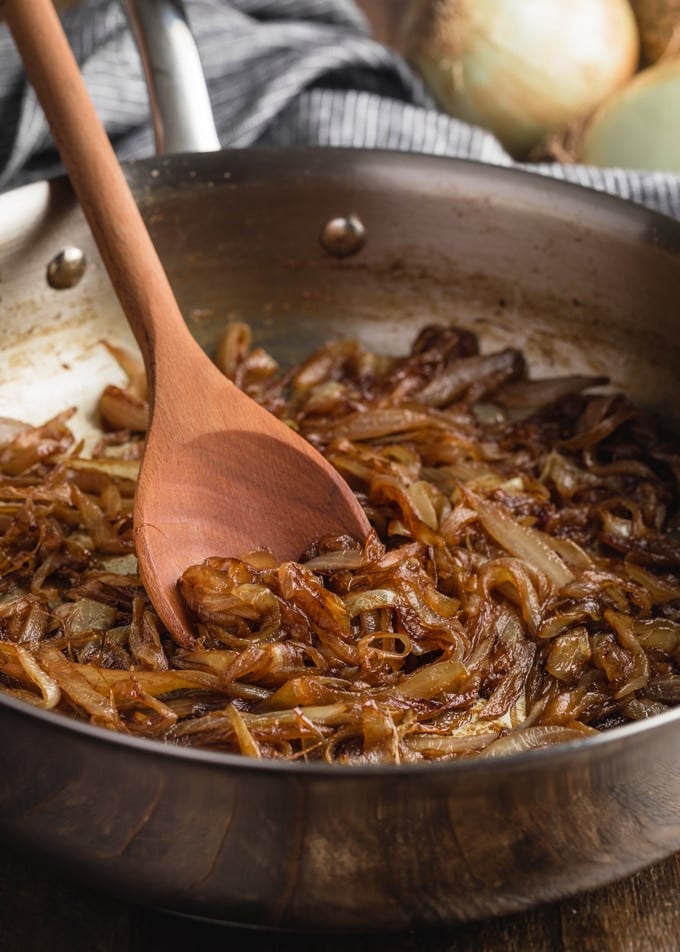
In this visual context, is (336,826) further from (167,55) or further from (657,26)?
(657,26)

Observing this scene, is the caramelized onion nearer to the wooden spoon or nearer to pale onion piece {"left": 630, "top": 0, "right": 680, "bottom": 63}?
the wooden spoon

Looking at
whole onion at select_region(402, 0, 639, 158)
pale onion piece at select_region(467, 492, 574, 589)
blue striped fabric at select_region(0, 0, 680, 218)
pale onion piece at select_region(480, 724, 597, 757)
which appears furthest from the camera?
whole onion at select_region(402, 0, 639, 158)

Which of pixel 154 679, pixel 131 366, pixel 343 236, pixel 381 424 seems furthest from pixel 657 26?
pixel 154 679

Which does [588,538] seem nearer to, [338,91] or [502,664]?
[502,664]

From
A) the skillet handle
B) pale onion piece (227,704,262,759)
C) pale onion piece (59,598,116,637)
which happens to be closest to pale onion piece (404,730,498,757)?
pale onion piece (227,704,262,759)

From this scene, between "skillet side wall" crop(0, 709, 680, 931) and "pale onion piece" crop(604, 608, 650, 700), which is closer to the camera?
"skillet side wall" crop(0, 709, 680, 931)

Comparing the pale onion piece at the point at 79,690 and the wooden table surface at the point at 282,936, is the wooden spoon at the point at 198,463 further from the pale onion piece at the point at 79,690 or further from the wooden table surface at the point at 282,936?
the wooden table surface at the point at 282,936

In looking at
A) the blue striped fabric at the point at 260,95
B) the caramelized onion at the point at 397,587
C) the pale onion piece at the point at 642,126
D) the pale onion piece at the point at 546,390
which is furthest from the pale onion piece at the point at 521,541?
the pale onion piece at the point at 642,126

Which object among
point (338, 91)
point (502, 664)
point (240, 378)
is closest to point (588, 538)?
point (502, 664)
